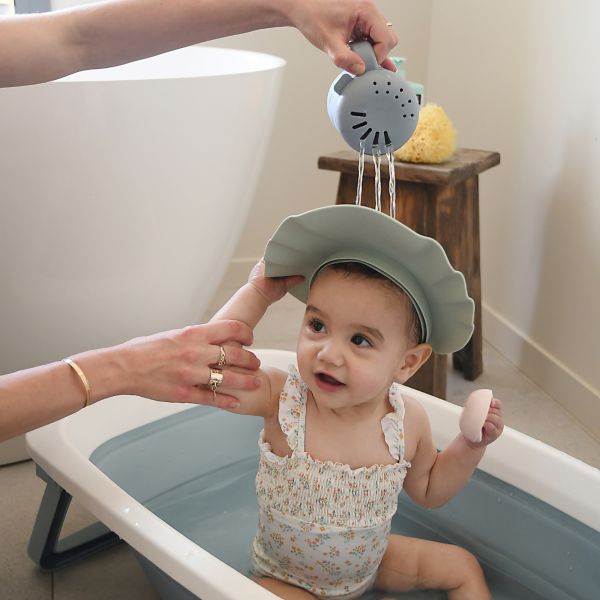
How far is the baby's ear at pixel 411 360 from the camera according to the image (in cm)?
123

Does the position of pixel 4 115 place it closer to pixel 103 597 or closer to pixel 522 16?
pixel 103 597

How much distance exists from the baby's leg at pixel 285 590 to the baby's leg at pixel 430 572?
0.49ft

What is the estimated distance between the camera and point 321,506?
1.25 metres

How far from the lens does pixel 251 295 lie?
4.36ft

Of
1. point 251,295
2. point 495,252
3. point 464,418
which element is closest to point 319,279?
point 251,295

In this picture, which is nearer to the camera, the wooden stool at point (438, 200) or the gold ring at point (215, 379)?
the gold ring at point (215, 379)

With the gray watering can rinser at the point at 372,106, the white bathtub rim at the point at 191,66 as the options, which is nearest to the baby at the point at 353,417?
the gray watering can rinser at the point at 372,106

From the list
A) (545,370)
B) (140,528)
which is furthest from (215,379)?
(545,370)

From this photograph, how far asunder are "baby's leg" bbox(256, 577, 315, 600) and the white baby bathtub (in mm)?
75

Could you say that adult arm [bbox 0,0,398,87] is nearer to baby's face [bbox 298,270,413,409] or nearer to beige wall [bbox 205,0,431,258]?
baby's face [bbox 298,270,413,409]

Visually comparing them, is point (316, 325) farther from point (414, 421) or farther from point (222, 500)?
point (222, 500)

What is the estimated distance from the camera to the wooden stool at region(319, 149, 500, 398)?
2025 millimetres

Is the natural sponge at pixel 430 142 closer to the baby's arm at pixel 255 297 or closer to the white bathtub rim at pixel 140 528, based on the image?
the baby's arm at pixel 255 297

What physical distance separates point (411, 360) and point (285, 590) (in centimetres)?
38
